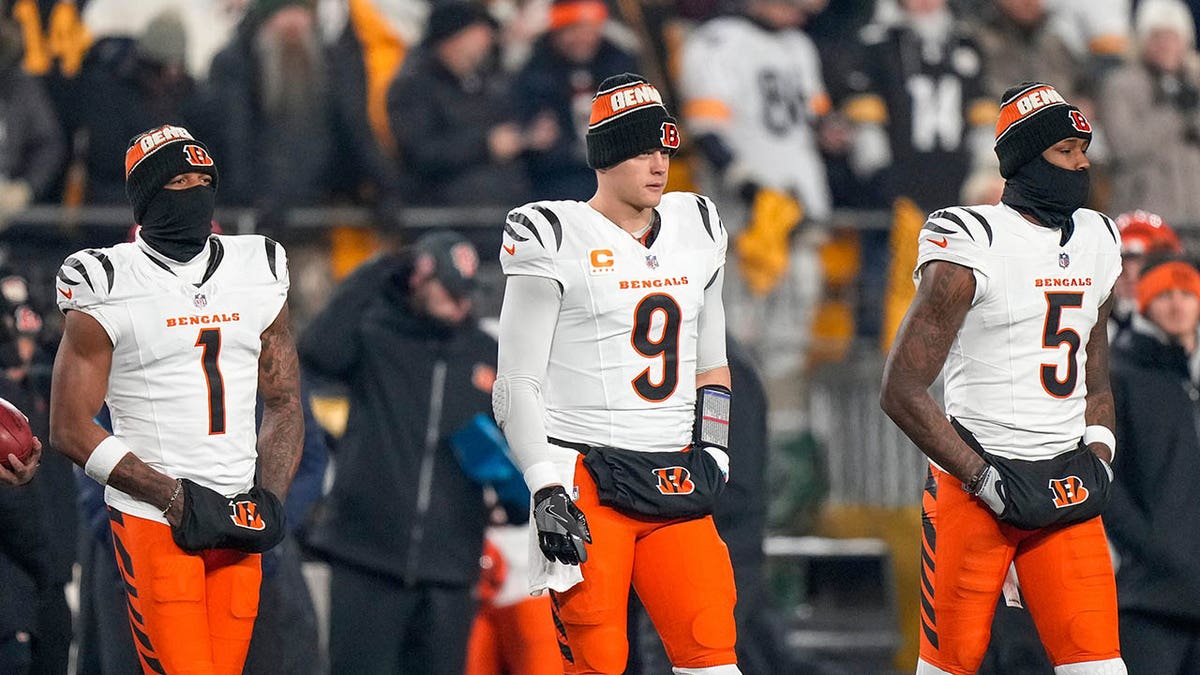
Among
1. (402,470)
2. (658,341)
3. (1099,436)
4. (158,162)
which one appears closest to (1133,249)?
(1099,436)

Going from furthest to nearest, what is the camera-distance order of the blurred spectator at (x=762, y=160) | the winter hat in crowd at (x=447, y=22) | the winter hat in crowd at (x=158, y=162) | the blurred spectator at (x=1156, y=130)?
the blurred spectator at (x=1156, y=130) < the blurred spectator at (x=762, y=160) < the winter hat in crowd at (x=447, y=22) < the winter hat in crowd at (x=158, y=162)

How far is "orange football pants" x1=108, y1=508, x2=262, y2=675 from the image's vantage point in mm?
5961

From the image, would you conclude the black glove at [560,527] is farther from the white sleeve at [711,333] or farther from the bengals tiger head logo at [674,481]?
the white sleeve at [711,333]

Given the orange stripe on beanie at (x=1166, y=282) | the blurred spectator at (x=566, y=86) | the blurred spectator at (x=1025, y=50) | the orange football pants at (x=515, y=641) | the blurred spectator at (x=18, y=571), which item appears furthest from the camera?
the blurred spectator at (x=1025, y=50)

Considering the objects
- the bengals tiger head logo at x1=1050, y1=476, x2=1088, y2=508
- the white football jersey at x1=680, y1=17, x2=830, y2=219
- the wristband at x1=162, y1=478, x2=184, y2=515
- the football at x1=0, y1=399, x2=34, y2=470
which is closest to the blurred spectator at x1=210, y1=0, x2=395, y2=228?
the white football jersey at x1=680, y1=17, x2=830, y2=219

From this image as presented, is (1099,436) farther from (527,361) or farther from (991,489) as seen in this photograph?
(527,361)

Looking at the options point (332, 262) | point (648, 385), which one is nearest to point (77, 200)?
point (332, 262)

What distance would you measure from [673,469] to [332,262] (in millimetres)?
5280

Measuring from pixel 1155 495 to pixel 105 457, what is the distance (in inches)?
146

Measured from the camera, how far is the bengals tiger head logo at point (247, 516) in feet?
19.8

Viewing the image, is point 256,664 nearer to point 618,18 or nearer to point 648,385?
point 648,385

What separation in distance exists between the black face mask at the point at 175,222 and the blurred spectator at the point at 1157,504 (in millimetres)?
3346

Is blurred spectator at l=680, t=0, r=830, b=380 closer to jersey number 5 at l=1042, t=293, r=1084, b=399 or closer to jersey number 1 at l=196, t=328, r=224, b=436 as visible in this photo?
jersey number 5 at l=1042, t=293, r=1084, b=399

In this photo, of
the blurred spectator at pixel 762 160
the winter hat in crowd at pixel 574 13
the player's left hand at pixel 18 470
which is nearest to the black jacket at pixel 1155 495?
the player's left hand at pixel 18 470
